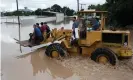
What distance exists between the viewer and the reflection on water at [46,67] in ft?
32.7

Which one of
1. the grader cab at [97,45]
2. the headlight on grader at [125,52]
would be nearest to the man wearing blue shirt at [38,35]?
the grader cab at [97,45]

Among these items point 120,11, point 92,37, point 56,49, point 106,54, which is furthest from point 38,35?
point 120,11

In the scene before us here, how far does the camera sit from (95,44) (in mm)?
11641

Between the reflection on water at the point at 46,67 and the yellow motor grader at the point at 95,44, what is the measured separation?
437 millimetres

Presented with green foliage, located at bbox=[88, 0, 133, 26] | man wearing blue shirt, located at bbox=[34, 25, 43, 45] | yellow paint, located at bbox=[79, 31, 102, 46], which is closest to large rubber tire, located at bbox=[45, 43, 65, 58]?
yellow paint, located at bbox=[79, 31, 102, 46]

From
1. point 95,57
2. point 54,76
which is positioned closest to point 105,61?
point 95,57

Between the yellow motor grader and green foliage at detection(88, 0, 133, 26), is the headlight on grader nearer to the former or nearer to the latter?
the yellow motor grader

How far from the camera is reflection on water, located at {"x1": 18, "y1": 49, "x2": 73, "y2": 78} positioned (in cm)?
998

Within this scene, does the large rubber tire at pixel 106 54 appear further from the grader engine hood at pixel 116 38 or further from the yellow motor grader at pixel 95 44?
the grader engine hood at pixel 116 38

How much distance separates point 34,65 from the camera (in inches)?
441

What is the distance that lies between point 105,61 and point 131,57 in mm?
1321

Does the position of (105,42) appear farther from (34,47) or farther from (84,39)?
(34,47)

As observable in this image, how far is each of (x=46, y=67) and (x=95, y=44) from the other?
2.34 m

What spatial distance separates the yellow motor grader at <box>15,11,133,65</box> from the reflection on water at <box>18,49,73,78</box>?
1.43 feet
